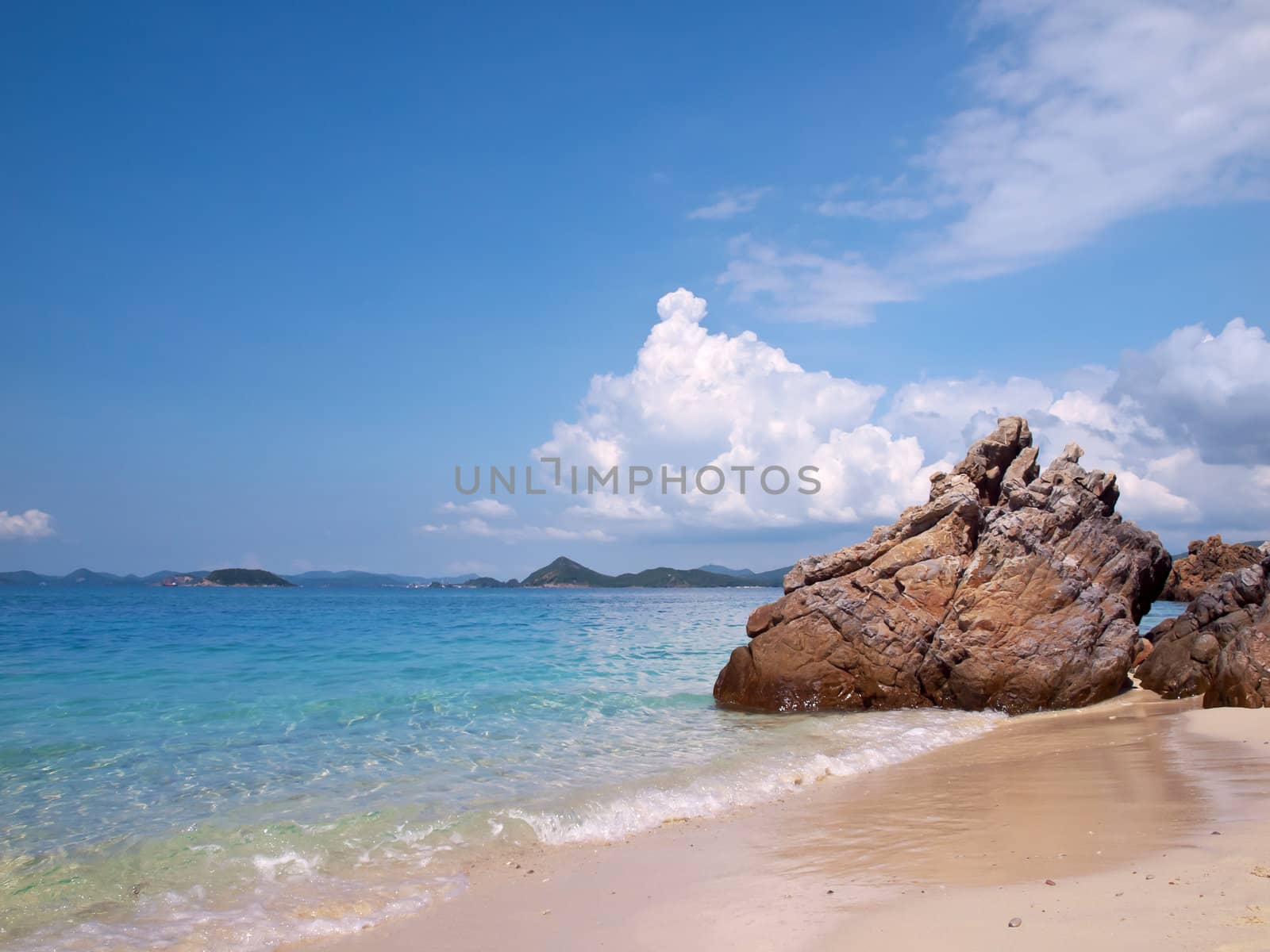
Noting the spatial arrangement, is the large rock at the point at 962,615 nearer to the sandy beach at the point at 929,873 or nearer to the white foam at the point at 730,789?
the white foam at the point at 730,789

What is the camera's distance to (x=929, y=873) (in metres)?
6.71

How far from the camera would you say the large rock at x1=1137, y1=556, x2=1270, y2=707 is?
14664 mm

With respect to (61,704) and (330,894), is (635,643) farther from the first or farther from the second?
(330,894)

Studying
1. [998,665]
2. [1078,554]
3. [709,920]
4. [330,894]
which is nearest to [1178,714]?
[998,665]

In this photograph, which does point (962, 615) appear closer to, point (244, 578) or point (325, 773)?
point (325, 773)

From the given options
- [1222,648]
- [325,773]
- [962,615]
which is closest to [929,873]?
[325,773]

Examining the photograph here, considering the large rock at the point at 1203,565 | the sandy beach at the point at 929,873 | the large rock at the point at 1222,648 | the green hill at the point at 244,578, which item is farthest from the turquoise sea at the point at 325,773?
the green hill at the point at 244,578

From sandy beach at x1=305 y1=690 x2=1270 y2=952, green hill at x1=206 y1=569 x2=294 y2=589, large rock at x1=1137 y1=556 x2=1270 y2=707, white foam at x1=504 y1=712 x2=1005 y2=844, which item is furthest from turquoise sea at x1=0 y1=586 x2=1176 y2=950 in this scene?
green hill at x1=206 y1=569 x2=294 y2=589

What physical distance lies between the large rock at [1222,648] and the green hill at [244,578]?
185 meters

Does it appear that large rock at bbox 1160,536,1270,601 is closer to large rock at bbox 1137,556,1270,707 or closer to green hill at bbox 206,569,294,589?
large rock at bbox 1137,556,1270,707

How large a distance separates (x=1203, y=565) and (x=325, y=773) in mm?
76592

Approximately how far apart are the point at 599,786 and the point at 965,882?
5.60 metres

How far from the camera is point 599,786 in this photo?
1086cm

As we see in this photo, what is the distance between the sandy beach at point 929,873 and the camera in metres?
5.41
